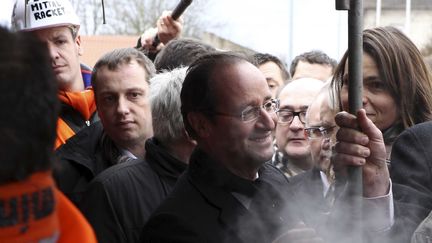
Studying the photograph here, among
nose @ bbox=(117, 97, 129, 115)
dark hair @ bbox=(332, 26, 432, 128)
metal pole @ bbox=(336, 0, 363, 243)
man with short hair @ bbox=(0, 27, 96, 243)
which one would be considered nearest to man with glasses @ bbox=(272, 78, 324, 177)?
nose @ bbox=(117, 97, 129, 115)

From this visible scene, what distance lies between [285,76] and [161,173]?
1942mm

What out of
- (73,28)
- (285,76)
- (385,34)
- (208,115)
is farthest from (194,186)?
(285,76)

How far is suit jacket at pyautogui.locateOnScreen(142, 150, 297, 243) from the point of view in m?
2.56

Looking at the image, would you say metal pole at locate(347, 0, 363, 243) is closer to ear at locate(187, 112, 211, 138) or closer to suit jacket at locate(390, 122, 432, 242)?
suit jacket at locate(390, 122, 432, 242)

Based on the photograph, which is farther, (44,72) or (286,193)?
(286,193)

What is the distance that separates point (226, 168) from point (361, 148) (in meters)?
0.48

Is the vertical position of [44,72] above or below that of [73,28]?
above

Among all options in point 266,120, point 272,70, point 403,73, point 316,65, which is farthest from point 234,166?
point 316,65

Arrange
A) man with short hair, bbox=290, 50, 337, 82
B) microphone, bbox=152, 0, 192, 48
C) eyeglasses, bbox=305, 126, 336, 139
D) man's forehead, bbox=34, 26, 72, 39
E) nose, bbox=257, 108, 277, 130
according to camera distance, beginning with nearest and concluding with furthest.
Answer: nose, bbox=257, 108, 277, 130, microphone, bbox=152, 0, 192, 48, eyeglasses, bbox=305, 126, 336, 139, man's forehead, bbox=34, 26, 72, 39, man with short hair, bbox=290, 50, 337, 82

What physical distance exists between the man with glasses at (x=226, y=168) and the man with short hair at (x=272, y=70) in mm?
1735

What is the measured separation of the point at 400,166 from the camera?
275cm

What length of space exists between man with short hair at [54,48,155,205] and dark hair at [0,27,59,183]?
1.81 meters

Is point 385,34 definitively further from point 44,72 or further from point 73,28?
point 44,72

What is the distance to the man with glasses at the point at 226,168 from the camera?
2588mm
